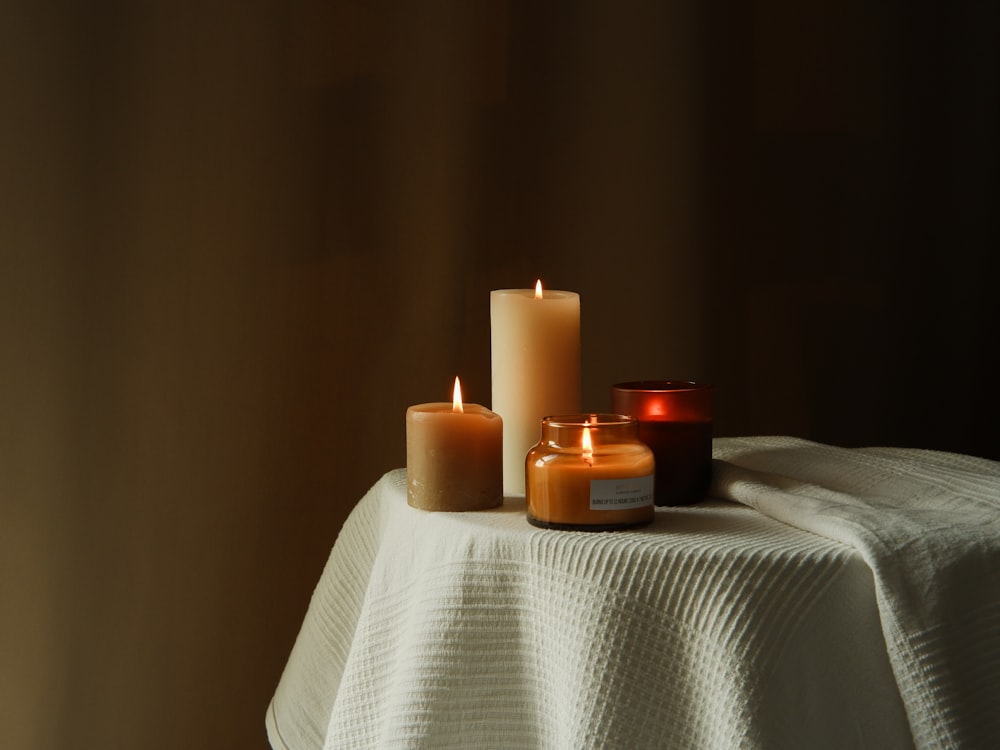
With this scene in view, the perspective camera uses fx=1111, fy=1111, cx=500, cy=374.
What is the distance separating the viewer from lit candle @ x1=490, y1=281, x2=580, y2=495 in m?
0.83

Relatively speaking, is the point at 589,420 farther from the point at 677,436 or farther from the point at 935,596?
the point at 935,596

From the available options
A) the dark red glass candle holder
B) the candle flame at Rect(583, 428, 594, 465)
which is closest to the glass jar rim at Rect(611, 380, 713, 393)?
the dark red glass candle holder

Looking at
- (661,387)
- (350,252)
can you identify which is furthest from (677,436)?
(350,252)

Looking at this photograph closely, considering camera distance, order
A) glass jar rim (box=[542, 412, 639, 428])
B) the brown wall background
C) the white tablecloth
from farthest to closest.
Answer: the brown wall background < glass jar rim (box=[542, 412, 639, 428]) < the white tablecloth

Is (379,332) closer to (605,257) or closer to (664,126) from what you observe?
(605,257)

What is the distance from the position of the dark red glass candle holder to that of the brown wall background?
2.08ft

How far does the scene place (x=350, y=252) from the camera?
53.9 inches

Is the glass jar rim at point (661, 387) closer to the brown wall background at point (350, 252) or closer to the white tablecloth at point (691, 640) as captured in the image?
the white tablecloth at point (691, 640)

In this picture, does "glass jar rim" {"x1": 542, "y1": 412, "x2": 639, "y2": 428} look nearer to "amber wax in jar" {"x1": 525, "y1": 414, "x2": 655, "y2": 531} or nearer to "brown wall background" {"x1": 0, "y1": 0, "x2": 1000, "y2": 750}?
"amber wax in jar" {"x1": 525, "y1": 414, "x2": 655, "y2": 531}

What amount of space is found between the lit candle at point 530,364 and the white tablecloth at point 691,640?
4.6 inches

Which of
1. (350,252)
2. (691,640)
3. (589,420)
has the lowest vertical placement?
(691,640)

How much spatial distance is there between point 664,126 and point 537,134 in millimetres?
181

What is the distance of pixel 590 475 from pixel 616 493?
0.02 m

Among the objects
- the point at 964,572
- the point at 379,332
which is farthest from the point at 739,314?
the point at 964,572
